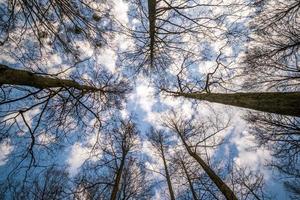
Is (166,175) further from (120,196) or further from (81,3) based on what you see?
(81,3)

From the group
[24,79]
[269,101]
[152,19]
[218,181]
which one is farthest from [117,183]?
[269,101]

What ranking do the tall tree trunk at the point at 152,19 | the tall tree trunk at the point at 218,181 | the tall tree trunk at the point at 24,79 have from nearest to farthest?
the tall tree trunk at the point at 24,79
the tall tree trunk at the point at 152,19
the tall tree trunk at the point at 218,181

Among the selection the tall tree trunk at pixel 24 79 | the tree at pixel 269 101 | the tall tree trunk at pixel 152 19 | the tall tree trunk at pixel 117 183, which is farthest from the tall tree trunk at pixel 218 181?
the tall tree trunk at pixel 24 79

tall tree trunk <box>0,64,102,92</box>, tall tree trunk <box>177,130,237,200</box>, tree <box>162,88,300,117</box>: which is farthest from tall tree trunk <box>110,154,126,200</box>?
tree <box>162,88,300,117</box>

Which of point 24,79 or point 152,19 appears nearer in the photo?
point 24,79

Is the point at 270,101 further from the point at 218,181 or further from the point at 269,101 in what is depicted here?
the point at 218,181

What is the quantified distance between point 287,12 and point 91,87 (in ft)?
20.9

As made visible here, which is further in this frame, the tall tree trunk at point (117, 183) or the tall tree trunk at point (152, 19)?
the tall tree trunk at point (117, 183)

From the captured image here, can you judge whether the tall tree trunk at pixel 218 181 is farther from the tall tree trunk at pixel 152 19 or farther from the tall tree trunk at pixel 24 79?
the tall tree trunk at pixel 24 79

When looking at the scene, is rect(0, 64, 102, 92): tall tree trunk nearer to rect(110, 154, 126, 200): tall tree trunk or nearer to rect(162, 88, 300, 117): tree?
rect(162, 88, 300, 117): tree

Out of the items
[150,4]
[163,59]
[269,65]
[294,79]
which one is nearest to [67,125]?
[150,4]

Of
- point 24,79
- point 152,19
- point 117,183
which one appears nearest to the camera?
point 24,79

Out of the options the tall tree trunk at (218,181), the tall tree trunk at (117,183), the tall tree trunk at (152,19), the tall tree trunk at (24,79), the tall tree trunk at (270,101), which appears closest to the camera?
the tall tree trunk at (270,101)

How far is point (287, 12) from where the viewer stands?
20.9 feet
